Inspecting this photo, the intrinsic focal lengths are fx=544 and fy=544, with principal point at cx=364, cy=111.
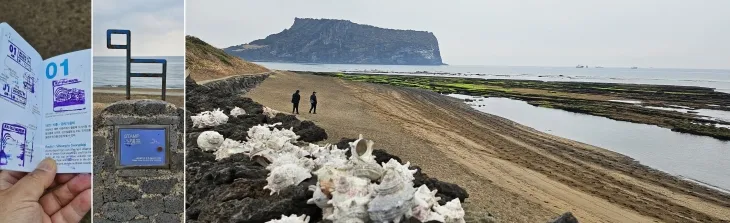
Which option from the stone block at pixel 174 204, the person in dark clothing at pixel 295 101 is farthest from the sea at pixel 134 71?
the person in dark clothing at pixel 295 101

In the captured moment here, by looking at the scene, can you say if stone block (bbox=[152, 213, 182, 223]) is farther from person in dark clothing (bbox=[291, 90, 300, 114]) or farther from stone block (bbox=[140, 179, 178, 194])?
person in dark clothing (bbox=[291, 90, 300, 114])

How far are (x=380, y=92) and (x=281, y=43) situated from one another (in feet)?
7.83

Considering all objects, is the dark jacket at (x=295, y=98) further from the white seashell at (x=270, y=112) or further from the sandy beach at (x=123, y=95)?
the sandy beach at (x=123, y=95)

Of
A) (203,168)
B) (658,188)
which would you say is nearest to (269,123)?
(203,168)

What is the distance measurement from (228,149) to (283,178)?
0.80 m

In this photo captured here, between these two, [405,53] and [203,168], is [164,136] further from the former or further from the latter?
[405,53]

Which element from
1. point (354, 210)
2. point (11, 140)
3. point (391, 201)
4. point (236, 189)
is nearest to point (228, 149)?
point (236, 189)

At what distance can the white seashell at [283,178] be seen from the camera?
2479 millimetres

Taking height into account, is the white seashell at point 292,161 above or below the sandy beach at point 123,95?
below

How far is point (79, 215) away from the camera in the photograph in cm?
153

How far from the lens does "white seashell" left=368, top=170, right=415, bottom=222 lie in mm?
1835

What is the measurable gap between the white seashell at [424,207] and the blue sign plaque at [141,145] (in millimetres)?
896

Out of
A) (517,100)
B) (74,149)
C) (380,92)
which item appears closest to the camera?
(74,149)

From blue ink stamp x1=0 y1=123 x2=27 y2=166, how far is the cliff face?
76.2 inches
